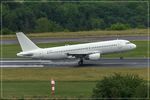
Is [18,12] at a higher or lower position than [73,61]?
higher

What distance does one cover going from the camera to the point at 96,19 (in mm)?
122000

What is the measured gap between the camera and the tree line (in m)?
117

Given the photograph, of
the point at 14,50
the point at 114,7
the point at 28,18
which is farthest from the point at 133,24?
the point at 14,50

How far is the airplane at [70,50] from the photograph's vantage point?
6069cm

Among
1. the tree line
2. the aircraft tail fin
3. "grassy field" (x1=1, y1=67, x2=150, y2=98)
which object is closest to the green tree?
the tree line

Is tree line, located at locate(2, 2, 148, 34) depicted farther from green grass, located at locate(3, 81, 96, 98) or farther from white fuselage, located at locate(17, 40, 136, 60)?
green grass, located at locate(3, 81, 96, 98)

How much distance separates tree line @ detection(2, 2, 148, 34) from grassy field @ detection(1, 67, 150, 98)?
200ft

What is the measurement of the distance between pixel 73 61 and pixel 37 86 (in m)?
20.0

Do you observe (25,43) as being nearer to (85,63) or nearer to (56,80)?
(85,63)

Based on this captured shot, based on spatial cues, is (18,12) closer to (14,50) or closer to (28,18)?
(28,18)

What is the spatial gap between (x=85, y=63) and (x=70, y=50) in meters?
2.30

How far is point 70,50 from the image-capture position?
61969 mm

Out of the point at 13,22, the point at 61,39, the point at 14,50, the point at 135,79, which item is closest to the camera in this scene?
the point at 135,79

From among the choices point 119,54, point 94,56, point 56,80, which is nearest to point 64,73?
point 56,80
